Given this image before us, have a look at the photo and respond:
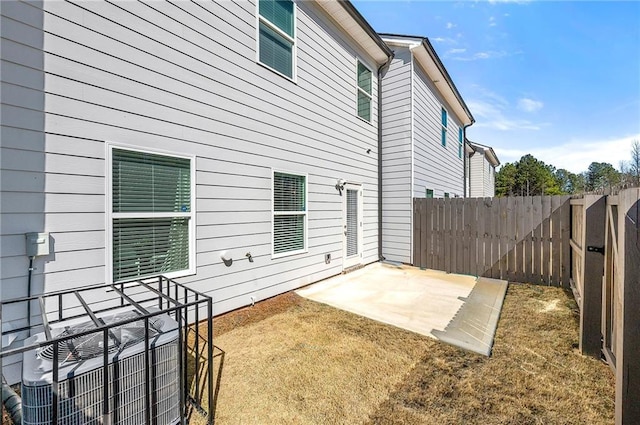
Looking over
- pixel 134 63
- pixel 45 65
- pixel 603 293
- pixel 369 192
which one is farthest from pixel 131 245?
pixel 369 192

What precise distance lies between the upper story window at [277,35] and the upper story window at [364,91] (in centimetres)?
245

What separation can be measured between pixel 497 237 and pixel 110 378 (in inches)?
273

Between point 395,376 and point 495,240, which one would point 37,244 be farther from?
point 495,240

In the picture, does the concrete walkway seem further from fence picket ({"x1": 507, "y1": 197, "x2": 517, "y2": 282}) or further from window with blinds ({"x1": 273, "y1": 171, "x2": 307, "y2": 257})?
window with blinds ({"x1": 273, "y1": 171, "x2": 307, "y2": 257})

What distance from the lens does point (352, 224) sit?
6.76 meters

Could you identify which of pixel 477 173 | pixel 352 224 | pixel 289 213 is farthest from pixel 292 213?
pixel 477 173

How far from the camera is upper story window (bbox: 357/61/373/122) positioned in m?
7.09

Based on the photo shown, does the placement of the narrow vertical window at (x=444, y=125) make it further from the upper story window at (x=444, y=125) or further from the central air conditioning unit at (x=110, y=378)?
the central air conditioning unit at (x=110, y=378)

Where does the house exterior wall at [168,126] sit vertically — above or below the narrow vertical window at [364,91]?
below

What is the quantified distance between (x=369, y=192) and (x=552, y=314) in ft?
14.4

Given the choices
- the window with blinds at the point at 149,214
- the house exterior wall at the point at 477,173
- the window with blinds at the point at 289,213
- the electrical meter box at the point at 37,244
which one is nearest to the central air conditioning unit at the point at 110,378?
the electrical meter box at the point at 37,244

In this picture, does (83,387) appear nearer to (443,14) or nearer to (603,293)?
(603,293)

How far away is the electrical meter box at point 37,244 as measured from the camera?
2336mm

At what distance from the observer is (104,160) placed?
2.79 m
